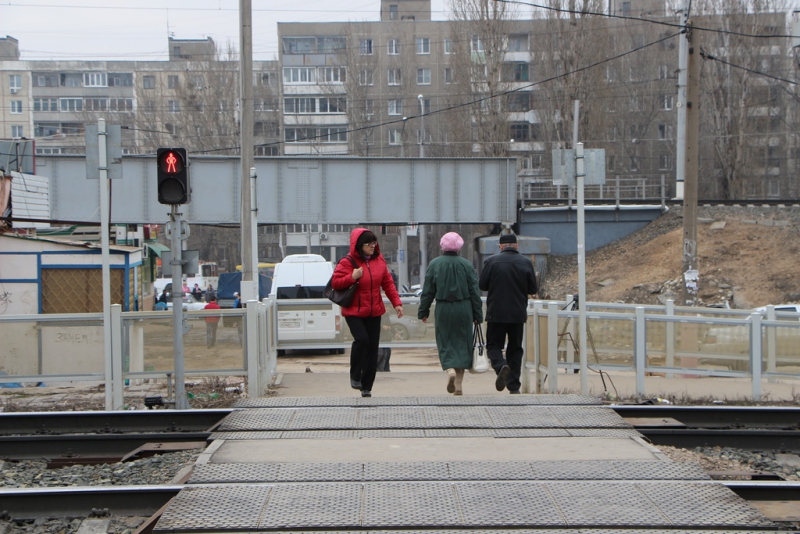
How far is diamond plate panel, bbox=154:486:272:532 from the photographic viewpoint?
16.1 ft

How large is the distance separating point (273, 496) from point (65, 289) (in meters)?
12.9

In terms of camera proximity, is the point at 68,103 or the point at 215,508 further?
the point at 68,103

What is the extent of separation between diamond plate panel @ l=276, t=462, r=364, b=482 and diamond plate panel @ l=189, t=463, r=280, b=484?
3.2 inches

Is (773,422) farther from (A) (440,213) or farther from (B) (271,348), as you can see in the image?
(A) (440,213)

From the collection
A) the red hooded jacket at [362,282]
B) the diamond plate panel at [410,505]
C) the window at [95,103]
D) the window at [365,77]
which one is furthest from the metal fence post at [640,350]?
the window at [95,103]

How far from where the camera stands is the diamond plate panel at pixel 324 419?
24.6 feet

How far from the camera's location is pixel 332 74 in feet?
234

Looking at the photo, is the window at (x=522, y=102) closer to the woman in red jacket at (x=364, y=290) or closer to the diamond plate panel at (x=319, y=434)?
the woman in red jacket at (x=364, y=290)

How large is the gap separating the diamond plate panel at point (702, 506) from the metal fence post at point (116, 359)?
7886 mm

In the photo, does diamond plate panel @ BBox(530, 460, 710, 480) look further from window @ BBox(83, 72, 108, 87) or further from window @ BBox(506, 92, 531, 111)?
window @ BBox(83, 72, 108, 87)

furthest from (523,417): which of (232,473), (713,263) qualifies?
(713,263)

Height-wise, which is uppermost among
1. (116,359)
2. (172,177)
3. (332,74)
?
(332,74)

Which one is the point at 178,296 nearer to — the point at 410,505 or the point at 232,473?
the point at 232,473

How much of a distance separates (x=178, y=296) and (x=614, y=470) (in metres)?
6.54
